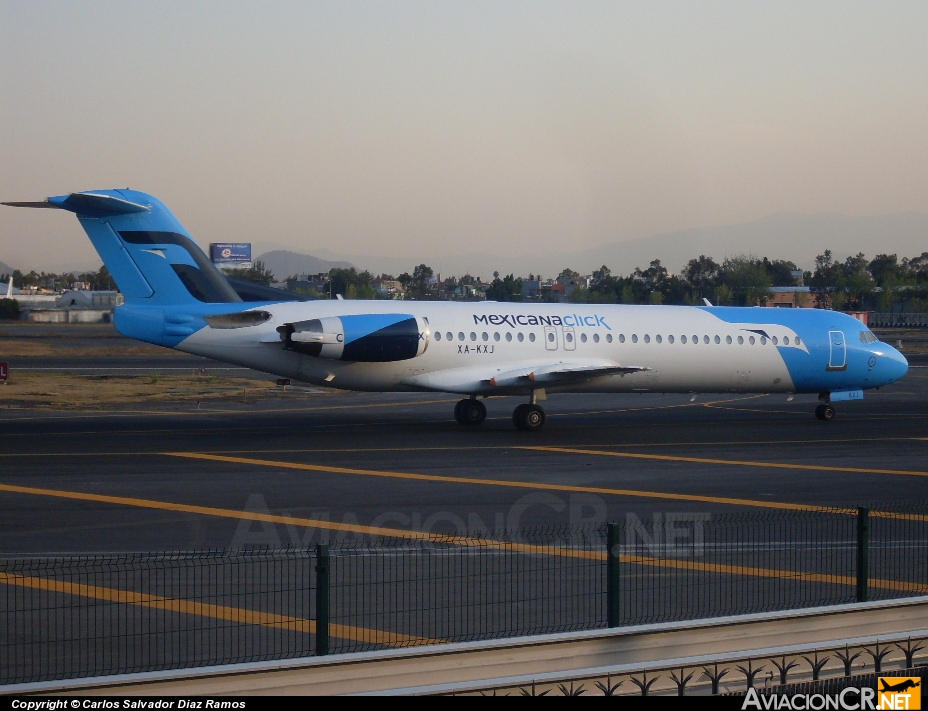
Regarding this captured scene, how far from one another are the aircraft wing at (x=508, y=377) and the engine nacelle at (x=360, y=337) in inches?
34.6

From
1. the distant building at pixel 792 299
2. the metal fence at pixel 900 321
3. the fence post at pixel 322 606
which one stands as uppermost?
the distant building at pixel 792 299

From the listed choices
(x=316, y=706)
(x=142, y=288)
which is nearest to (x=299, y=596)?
(x=316, y=706)

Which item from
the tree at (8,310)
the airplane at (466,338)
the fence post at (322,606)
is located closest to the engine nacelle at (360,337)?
the airplane at (466,338)

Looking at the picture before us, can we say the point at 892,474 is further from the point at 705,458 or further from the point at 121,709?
the point at 121,709

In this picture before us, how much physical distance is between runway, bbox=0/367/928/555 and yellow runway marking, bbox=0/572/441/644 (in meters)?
2.33

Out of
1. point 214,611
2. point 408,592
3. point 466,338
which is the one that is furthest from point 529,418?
point 214,611

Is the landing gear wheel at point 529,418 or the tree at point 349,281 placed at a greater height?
the tree at point 349,281

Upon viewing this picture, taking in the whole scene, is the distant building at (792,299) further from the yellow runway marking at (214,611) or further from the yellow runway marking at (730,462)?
the yellow runway marking at (214,611)

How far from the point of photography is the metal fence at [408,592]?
30.6 ft

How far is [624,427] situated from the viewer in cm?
2872

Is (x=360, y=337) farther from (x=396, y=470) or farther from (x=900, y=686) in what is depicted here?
(x=900, y=686)

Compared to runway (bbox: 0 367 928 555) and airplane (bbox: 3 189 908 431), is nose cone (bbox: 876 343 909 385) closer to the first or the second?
airplane (bbox: 3 189 908 431)

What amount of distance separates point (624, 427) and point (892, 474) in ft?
29.6

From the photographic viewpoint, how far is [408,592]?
1127cm
